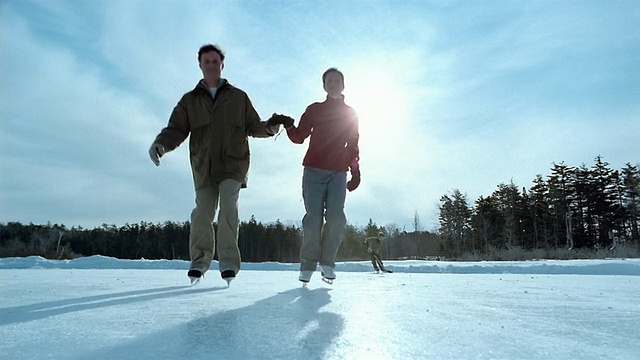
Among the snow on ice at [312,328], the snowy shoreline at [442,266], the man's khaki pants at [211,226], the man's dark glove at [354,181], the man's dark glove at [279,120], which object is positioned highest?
the man's dark glove at [279,120]

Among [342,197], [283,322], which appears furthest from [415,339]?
[342,197]

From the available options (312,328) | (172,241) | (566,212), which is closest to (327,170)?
(312,328)

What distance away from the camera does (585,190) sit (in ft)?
143

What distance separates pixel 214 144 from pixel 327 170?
1.01m

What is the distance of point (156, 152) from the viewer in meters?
3.17

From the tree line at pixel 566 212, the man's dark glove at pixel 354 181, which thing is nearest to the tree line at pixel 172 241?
the tree line at pixel 566 212

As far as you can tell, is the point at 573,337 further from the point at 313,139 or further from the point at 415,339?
the point at 313,139

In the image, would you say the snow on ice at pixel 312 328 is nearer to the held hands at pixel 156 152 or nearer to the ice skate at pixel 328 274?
the ice skate at pixel 328 274

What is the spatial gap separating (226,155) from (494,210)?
50.3 meters

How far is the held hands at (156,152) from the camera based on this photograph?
3133 mm

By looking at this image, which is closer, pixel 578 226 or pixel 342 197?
pixel 342 197

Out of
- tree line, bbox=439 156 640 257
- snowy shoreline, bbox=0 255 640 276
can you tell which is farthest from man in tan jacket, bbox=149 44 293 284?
tree line, bbox=439 156 640 257

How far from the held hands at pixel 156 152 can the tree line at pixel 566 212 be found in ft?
140

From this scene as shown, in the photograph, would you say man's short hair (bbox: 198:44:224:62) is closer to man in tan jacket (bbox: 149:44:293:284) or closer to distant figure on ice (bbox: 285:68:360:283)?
man in tan jacket (bbox: 149:44:293:284)
